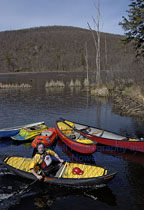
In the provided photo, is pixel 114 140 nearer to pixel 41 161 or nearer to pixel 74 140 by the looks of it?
pixel 74 140

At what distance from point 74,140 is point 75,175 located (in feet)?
12.8

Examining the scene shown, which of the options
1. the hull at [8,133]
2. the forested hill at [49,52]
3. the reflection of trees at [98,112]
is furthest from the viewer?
the forested hill at [49,52]

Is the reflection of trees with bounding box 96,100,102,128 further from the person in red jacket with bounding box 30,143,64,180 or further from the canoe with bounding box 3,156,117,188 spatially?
the person in red jacket with bounding box 30,143,64,180

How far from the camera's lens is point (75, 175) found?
971 centimetres

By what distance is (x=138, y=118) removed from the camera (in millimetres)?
20250

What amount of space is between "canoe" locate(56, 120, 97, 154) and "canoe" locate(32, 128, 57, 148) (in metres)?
0.59

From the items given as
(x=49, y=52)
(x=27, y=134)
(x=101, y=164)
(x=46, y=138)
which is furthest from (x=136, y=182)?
(x=49, y=52)

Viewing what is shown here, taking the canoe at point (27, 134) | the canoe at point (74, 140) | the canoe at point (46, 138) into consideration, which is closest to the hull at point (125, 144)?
the canoe at point (74, 140)

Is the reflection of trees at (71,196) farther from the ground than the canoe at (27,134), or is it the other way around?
the canoe at (27,134)

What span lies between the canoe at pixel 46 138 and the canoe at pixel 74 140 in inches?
23.2

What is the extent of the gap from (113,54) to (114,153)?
11022 centimetres

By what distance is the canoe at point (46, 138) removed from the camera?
14.2 metres

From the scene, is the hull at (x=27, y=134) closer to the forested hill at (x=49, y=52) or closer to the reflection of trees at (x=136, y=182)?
the reflection of trees at (x=136, y=182)

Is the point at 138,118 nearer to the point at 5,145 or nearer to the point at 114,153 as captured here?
the point at 114,153
